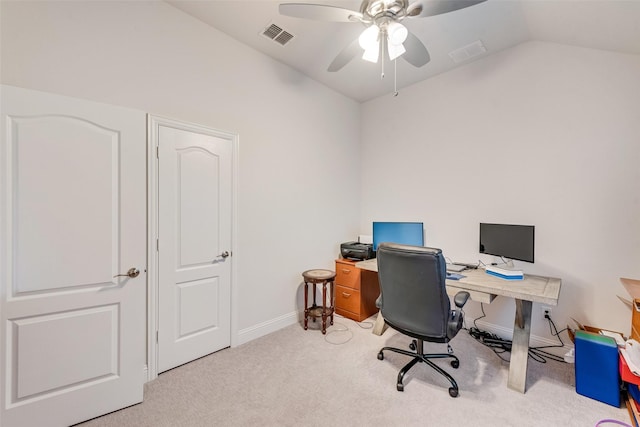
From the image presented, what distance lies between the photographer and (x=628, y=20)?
1.86 metres

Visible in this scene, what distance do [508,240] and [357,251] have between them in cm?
162

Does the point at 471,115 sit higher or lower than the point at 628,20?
lower

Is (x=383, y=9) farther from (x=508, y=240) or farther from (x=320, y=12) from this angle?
(x=508, y=240)

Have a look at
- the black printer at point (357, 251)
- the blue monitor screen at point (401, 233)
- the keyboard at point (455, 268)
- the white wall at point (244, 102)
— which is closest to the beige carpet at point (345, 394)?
the white wall at point (244, 102)

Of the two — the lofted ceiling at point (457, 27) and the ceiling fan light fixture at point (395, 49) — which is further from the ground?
the lofted ceiling at point (457, 27)

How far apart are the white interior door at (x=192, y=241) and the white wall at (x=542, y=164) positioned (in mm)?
2438

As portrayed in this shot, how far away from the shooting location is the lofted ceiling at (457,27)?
6.42 ft

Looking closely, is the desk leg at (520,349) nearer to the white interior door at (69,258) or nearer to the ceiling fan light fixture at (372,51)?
the ceiling fan light fixture at (372,51)

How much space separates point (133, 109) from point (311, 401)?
98.9 inches

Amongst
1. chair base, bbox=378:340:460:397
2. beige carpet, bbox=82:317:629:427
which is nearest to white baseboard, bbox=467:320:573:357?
beige carpet, bbox=82:317:629:427

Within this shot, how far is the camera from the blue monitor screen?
324 centimetres

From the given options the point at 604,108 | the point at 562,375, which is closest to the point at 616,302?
the point at 562,375

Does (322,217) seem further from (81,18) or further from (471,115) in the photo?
(81,18)

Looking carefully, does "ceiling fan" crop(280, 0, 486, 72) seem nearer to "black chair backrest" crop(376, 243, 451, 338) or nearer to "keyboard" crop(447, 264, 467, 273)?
"black chair backrest" crop(376, 243, 451, 338)
